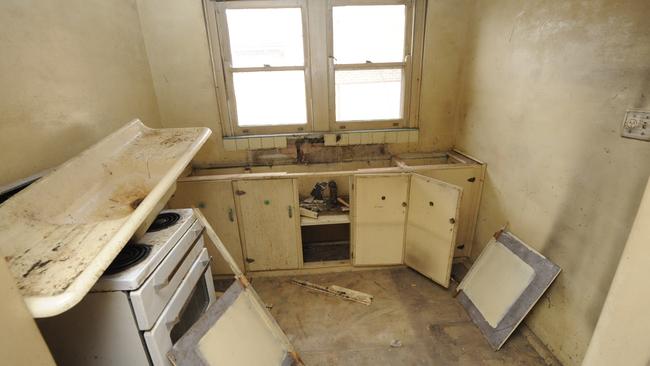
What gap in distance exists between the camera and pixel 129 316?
3.41 ft

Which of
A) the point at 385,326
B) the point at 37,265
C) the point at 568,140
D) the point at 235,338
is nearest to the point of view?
the point at 37,265

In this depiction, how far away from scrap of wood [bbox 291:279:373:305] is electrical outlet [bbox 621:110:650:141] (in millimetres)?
1751

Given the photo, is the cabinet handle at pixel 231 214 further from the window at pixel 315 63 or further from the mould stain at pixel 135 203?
the mould stain at pixel 135 203

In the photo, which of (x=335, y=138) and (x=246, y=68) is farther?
(x=335, y=138)

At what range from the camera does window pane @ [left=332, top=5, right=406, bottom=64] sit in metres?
2.41

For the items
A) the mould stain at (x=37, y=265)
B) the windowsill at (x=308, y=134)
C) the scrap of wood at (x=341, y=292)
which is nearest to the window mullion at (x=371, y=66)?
the windowsill at (x=308, y=134)

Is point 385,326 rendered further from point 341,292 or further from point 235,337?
point 235,337

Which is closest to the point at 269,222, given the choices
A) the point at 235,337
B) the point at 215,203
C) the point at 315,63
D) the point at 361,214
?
the point at 215,203

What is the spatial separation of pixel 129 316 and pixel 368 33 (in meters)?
2.50

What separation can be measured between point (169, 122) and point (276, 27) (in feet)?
4.02

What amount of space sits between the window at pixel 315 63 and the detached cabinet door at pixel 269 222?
0.66m

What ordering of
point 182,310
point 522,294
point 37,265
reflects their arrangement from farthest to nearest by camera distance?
point 522,294 → point 182,310 → point 37,265

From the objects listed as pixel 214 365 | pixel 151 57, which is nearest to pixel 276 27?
pixel 151 57

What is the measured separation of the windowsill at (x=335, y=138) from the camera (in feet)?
8.55
